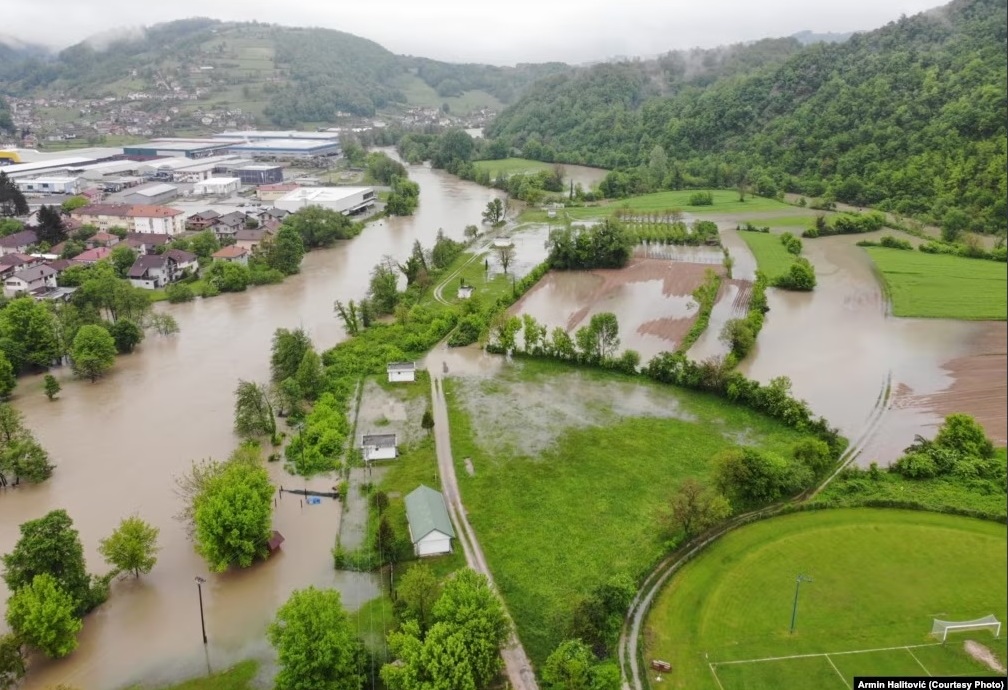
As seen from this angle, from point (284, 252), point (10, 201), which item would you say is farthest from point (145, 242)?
point (10, 201)

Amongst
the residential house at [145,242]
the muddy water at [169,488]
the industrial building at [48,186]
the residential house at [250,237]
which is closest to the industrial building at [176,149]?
the industrial building at [48,186]

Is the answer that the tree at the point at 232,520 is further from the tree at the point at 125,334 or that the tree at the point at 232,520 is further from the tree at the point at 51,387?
the tree at the point at 125,334

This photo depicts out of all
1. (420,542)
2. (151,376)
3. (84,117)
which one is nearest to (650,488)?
(420,542)

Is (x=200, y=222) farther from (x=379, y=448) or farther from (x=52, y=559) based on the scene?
(x=52, y=559)

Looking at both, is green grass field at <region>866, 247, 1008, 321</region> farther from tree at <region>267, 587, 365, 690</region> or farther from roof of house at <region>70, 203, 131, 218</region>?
roof of house at <region>70, 203, 131, 218</region>

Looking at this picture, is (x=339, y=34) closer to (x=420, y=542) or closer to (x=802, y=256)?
(x=802, y=256)

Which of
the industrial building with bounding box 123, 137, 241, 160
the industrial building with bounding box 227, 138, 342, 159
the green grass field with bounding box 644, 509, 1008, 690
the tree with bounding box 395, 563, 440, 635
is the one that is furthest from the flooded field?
the industrial building with bounding box 123, 137, 241, 160

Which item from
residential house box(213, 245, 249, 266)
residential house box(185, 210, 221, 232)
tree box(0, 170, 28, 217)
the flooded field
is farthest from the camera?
tree box(0, 170, 28, 217)
